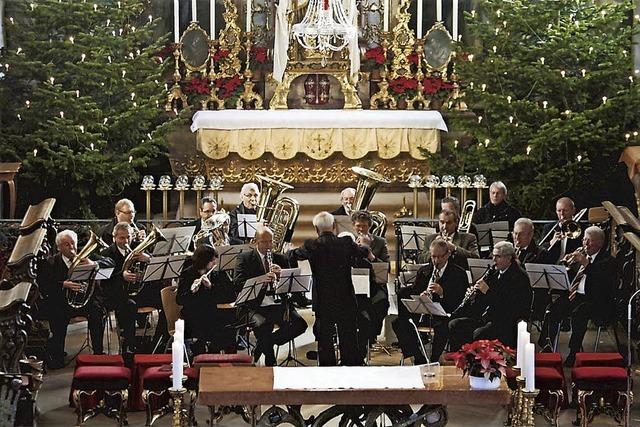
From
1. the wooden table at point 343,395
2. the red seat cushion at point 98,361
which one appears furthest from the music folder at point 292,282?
the wooden table at point 343,395

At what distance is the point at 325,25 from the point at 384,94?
2378 millimetres

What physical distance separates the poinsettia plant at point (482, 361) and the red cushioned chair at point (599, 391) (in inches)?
64.5

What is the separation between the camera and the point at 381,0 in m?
20.2

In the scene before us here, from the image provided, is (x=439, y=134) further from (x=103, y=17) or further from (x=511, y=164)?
(x=103, y=17)

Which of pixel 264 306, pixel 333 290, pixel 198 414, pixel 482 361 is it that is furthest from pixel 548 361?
pixel 198 414

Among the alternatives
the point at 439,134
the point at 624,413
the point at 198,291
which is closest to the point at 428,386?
the point at 624,413

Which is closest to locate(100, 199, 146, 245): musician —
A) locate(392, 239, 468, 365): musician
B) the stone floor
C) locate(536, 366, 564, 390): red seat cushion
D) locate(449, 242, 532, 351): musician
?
the stone floor

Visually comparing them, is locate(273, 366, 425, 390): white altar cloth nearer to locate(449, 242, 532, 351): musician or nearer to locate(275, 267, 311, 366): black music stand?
locate(449, 242, 532, 351): musician

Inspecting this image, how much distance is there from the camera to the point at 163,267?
1245 centimetres

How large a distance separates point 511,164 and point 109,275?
6176 millimetres

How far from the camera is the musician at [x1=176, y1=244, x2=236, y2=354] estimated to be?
1211 centimetres

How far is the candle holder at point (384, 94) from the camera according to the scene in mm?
19889

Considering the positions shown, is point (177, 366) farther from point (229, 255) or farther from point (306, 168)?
point (306, 168)

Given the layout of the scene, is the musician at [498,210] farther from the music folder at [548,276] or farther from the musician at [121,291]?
the musician at [121,291]
